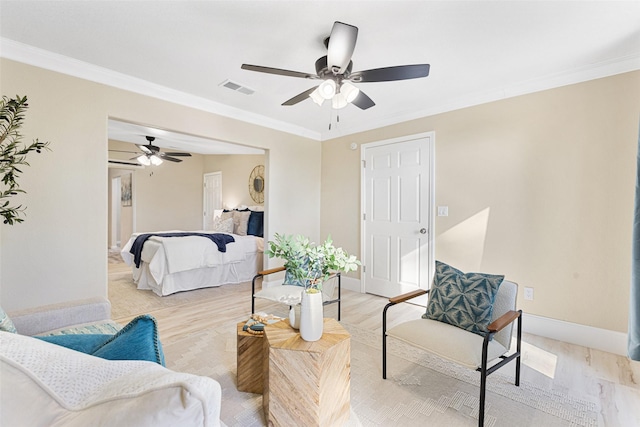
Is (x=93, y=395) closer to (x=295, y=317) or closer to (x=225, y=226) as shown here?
(x=295, y=317)

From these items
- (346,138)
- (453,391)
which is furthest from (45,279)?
(346,138)

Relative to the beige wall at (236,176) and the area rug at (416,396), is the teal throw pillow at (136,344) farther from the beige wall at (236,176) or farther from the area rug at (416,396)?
the beige wall at (236,176)

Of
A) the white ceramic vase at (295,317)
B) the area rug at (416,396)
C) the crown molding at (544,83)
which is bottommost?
the area rug at (416,396)

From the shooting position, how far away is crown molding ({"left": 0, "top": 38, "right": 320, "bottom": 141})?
245 centimetres

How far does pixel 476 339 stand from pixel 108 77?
3.84 metres

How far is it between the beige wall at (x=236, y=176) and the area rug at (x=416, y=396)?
15.6 feet

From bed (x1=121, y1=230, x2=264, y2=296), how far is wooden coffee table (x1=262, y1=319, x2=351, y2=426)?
307cm

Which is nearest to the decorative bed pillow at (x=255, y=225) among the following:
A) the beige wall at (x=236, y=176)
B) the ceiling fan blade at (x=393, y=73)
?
the beige wall at (x=236, y=176)

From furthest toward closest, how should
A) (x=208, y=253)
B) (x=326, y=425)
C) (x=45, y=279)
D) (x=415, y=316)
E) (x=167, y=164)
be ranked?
(x=167, y=164)
(x=208, y=253)
(x=415, y=316)
(x=45, y=279)
(x=326, y=425)

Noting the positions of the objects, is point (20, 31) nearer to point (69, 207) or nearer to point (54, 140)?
point (54, 140)

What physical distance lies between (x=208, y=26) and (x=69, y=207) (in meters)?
2.05

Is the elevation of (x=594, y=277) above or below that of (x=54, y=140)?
below

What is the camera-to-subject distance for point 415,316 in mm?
3438

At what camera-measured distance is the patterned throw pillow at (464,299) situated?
6.44 ft
